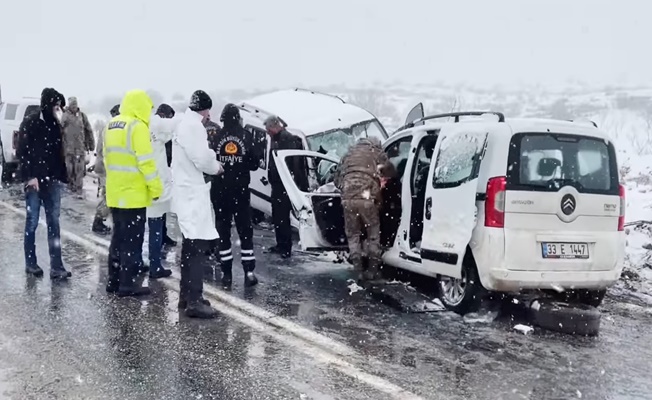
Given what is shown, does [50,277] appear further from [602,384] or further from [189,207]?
[602,384]

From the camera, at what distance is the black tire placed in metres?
5.66

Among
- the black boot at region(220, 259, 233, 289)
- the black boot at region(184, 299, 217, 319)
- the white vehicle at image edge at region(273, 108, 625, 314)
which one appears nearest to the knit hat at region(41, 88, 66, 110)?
the black boot at region(220, 259, 233, 289)

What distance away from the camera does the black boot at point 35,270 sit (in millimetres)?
6968

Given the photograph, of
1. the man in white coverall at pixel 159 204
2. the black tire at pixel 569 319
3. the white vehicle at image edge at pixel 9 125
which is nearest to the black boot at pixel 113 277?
the man in white coverall at pixel 159 204

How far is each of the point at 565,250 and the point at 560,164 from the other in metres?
0.74

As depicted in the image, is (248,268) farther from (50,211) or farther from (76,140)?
(76,140)

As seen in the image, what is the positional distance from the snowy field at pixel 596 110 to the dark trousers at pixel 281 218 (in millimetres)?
1916

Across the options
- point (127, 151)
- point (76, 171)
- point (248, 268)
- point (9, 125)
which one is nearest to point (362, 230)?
point (248, 268)

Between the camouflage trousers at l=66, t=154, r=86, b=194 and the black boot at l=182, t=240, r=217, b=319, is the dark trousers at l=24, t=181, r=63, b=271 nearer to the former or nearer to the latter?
the black boot at l=182, t=240, r=217, b=319

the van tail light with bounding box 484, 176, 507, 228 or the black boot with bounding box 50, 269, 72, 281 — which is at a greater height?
the van tail light with bounding box 484, 176, 507, 228

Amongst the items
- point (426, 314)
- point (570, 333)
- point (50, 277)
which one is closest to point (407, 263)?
point (426, 314)

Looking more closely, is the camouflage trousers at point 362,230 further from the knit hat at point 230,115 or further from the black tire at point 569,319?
the black tire at point 569,319

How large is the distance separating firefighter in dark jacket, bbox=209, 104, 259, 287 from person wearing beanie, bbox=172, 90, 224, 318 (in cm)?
90

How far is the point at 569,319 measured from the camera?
5664mm
